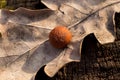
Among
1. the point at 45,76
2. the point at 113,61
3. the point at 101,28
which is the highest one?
the point at 101,28

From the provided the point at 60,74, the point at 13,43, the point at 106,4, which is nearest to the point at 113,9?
the point at 106,4

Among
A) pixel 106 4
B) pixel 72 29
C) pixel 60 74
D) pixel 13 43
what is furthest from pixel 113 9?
pixel 13 43

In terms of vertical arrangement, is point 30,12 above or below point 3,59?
above

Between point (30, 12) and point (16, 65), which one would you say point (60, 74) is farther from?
point (30, 12)

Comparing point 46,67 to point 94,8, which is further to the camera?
point 94,8

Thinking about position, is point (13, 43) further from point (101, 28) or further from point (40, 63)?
point (101, 28)

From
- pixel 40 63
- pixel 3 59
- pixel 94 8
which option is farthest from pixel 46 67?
pixel 94 8

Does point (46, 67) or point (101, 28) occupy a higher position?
point (101, 28)

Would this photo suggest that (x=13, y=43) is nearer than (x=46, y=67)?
No
